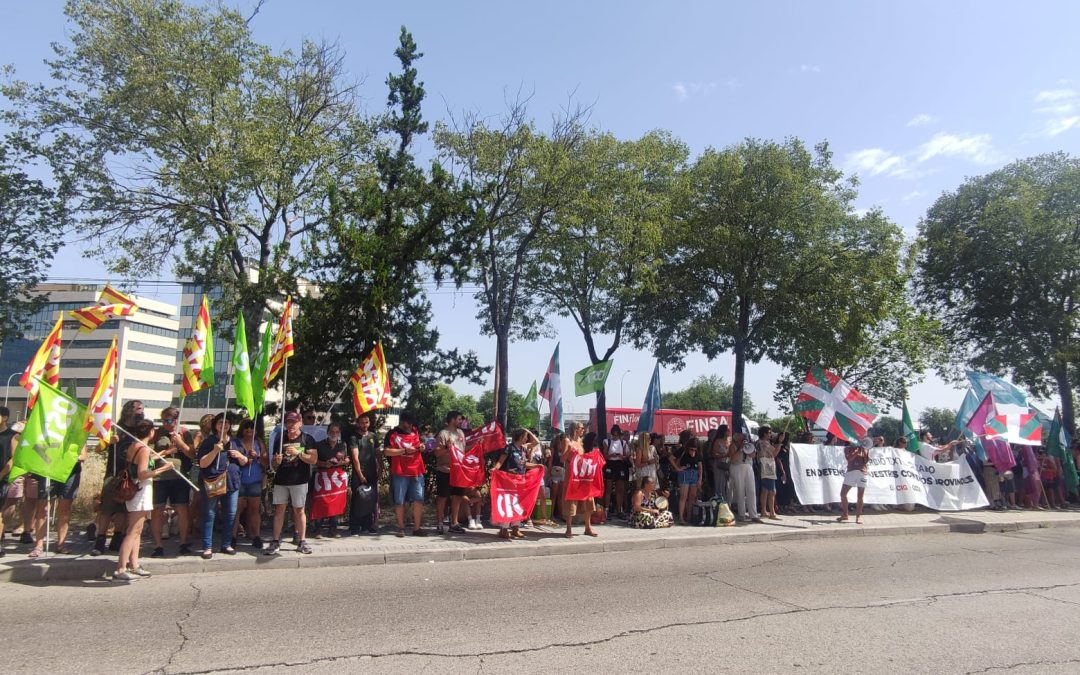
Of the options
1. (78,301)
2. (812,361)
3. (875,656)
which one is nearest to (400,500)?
(875,656)

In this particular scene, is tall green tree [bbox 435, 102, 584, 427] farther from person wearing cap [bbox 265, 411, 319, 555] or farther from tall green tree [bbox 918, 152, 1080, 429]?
tall green tree [bbox 918, 152, 1080, 429]

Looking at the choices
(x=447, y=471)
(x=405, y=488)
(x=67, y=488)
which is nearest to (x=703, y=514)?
(x=447, y=471)

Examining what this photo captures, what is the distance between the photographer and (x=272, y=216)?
1678 cm

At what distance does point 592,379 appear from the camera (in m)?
15.1

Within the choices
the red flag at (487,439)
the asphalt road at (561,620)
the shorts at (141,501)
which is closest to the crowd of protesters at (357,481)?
the shorts at (141,501)

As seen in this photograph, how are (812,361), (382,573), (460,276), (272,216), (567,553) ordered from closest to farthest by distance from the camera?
1. (382,573)
2. (567,553)
3. (460,276)
4. (272,216)
5. (812,361)

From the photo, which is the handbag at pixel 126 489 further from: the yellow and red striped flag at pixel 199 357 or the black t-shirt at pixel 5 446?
the black t-shirt at pixel 5 446

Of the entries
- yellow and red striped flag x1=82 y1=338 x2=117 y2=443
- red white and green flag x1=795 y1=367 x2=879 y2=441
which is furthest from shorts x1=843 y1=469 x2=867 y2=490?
yellow and red striped flag x1=82 y1=338 x2=117 y2=443

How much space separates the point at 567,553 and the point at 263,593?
429cm

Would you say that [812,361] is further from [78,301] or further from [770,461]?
[78,301]

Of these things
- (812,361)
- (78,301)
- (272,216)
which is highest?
(78,301)

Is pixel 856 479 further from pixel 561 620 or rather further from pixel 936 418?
pixel 936 418

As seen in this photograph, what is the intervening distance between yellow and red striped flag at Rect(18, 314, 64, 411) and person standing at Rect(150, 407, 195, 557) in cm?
143

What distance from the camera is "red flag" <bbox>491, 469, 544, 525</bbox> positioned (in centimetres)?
1009
